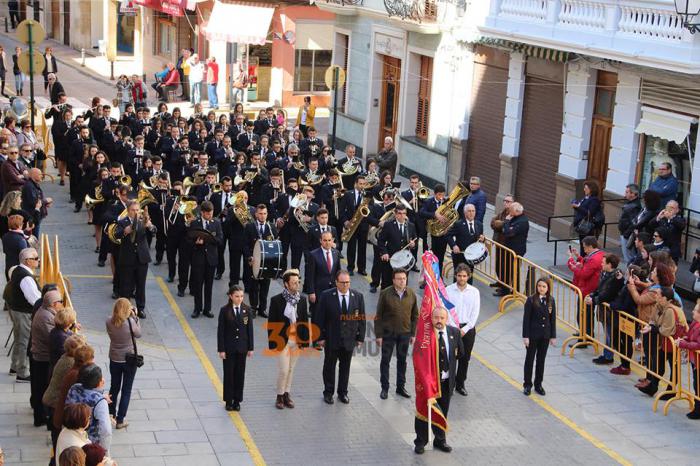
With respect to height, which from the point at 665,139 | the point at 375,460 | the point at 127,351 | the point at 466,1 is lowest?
the point at 375,460

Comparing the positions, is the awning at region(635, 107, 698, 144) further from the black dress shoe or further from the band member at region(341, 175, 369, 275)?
the black dress shoe

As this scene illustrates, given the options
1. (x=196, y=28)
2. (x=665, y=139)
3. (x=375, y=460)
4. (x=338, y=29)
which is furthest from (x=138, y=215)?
(x=196, y=28)

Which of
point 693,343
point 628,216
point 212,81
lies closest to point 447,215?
point 628,216

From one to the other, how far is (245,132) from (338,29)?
25.9 ft

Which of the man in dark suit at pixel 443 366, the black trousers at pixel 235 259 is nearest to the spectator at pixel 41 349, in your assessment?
the man in dark suit at pixel 443 366

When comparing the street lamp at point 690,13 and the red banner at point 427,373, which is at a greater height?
the street lamp at point 690,13

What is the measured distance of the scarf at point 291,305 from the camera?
1392cm

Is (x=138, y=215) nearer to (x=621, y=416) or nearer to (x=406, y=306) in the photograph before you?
(x=406, y=306)

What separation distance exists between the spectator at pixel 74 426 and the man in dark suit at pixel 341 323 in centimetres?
459

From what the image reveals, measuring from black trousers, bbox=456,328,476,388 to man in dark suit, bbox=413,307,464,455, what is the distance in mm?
1603

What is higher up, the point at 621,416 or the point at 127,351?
the point at 127,351

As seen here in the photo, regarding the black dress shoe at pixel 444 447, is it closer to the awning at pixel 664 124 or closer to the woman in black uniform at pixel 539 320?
the woman in black uniform at pixel 539 320

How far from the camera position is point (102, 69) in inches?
1916

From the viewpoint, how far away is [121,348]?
12.6 meters
